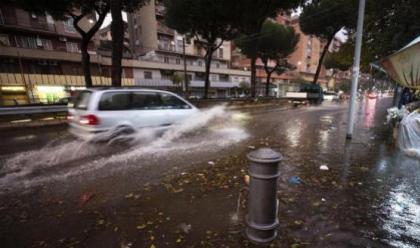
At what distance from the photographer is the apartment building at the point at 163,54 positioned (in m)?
35.4

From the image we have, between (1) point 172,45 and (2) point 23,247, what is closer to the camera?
(2) point 23,247

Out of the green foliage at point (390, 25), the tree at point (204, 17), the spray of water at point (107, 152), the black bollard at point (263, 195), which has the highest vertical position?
the tree at point (204, 17)

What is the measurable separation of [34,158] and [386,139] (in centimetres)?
1044

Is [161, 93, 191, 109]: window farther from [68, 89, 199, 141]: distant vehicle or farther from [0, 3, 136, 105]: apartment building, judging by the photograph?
[0, 3, 136, 105]: apartment building

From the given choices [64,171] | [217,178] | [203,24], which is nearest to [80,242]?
[217,178]

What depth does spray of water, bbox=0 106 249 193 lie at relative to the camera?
14.7 feet

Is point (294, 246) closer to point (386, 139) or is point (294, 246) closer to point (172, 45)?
point (386, 139)

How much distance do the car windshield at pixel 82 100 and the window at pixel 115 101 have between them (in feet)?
1.40

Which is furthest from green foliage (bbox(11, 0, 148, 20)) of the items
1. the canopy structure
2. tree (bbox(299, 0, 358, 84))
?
tree (bbox(299, 0, 358, 84))

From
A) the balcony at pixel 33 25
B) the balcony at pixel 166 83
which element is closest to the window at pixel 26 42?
the balcony at pixel 33 25

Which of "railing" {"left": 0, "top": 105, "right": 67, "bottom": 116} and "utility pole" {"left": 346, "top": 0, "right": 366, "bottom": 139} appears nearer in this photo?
"utility pole" {"left": 346, "top": 0, "right": 366, "bottom": 139}

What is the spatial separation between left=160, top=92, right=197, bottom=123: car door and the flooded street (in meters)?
1.29

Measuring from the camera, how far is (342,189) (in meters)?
3.78

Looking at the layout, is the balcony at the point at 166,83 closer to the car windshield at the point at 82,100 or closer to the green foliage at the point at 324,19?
the green foliage at the point at 324,19
